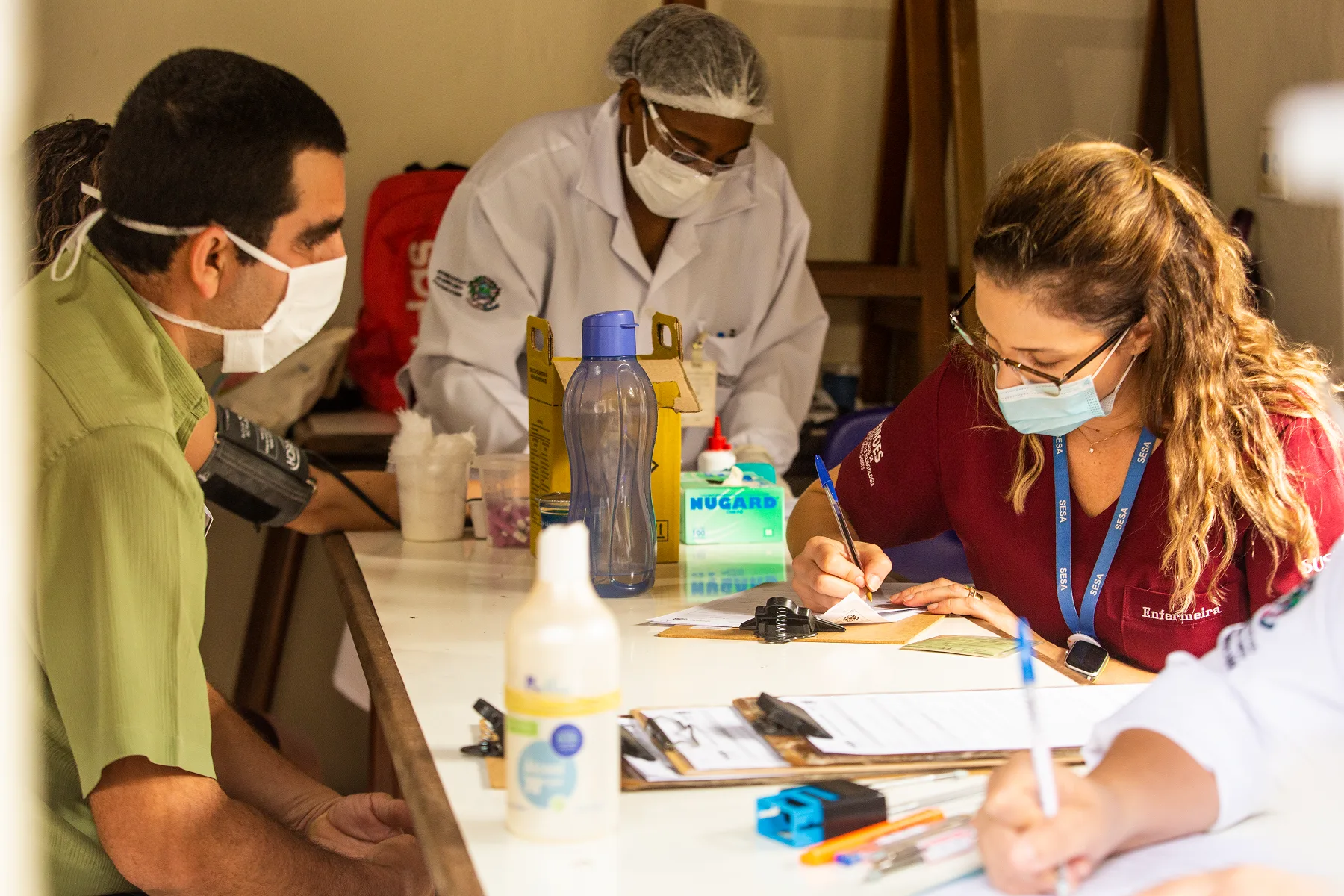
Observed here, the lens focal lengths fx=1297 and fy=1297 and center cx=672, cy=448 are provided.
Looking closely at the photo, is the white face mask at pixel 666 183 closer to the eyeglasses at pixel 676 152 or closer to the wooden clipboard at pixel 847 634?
the eyeglasses at pixel 676 152

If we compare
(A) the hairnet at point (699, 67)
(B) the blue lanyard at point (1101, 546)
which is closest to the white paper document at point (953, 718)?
(B) the blue lanyard at point (1101, 546)

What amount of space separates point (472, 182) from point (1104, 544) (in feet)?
5.04

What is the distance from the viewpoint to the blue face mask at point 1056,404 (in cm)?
151

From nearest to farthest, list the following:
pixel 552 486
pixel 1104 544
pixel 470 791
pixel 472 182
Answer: pixel 470 791, pixel 1104 544, pixel 552 486, pixel 472 182

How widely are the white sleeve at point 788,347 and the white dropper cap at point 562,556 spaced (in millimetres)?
1837

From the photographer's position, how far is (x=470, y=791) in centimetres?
103

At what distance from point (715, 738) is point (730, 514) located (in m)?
0.94

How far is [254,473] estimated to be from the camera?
1.92 m

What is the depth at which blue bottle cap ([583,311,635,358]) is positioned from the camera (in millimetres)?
1745

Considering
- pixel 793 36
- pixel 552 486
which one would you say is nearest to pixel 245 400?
pixel 552 486

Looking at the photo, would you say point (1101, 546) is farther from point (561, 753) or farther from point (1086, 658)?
point (561, 753)

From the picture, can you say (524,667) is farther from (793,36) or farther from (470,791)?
(793,36)

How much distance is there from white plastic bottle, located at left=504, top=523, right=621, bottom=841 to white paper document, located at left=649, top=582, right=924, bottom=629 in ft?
2.17

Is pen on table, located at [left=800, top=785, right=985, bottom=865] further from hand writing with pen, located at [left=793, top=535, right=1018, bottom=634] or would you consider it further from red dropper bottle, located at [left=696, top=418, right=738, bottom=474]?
red dropper bottle, located at [left=696, top=418, right=738, bottom=474]
